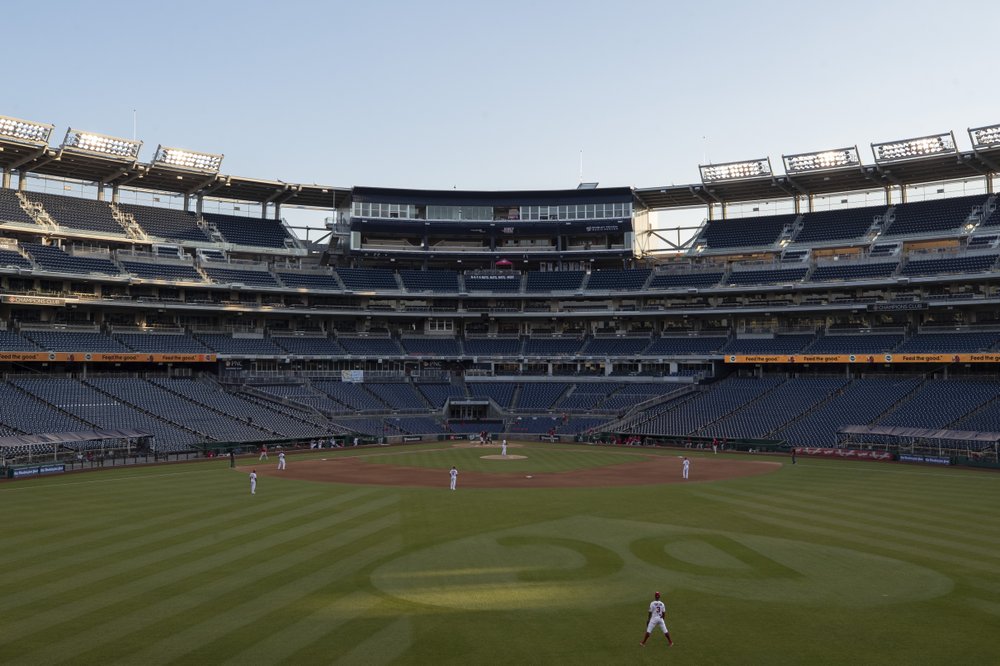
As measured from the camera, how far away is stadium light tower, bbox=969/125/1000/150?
67062 mm

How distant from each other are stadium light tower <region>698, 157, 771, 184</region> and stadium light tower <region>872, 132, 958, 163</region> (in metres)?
11.9

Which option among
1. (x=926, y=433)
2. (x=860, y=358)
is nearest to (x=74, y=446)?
(x=926, y=433)

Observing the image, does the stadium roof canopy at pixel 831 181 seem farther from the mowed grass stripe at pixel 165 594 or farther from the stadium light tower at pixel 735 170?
the mowed grass stripe at pixel 165 594

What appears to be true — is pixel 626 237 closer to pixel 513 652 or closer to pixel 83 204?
pixel 83 204

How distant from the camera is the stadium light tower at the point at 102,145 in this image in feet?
226

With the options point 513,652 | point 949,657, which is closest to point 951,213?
point 949,657

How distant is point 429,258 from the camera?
93.6m

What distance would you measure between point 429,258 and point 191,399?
38.8 metres

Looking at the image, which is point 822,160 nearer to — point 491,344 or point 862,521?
point 491,344

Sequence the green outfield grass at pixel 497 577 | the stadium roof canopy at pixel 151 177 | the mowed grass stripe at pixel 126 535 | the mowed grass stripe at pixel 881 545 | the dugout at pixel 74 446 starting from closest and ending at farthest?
the green outfield grass at pixel 497 577 → the mowed grass stripe at pixel 881 545 → the mowed grass stripe at pixel 126 535 → the dugout at pixel 74 446 → the stadium roof canopy at pixel 151 177

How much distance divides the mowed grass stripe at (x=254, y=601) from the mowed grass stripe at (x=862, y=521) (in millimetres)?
18465

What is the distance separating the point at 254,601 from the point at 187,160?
70450mm

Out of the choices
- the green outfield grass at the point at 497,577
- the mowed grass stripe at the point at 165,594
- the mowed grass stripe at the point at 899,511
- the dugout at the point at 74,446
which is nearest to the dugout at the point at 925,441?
the green outfield grass at the point at 497,577

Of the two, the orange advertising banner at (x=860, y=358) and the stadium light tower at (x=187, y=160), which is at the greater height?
the stadium light tower at (x=187, y=160)
